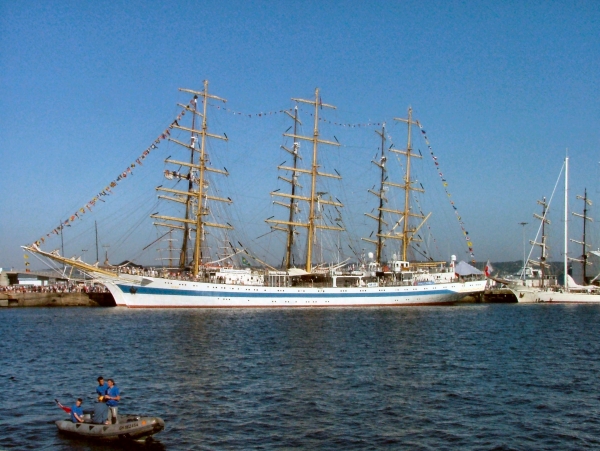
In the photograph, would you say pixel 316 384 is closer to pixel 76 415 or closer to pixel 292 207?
pixel 76 415

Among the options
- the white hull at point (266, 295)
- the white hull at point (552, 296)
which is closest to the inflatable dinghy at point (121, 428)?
the white hull at point (266, 295)

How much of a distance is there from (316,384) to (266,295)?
49026 millimetres

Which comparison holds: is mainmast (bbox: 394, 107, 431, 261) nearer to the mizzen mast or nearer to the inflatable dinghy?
the mizzen mast

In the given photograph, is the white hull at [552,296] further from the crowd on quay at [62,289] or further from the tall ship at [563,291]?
the crowd on quay at [62,289]

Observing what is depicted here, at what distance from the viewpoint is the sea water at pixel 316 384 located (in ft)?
71.9

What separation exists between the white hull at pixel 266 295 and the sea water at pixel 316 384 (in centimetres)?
1880

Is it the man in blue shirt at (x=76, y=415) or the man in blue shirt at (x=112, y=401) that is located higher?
the man in blue shirt at (x=112, y=401)

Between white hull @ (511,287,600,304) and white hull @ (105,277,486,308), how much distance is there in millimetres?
17531

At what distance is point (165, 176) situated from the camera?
7981 cm

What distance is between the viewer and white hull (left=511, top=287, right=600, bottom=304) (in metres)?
101

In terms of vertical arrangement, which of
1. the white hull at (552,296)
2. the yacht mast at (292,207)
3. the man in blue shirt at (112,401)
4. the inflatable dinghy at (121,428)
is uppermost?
the yacht mast at (292,207)

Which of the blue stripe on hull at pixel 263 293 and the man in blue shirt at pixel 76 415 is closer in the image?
the man in blue shirt at pixel 76 415

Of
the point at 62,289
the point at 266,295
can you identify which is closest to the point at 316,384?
the point at 266,295

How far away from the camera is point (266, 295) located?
78.4m
